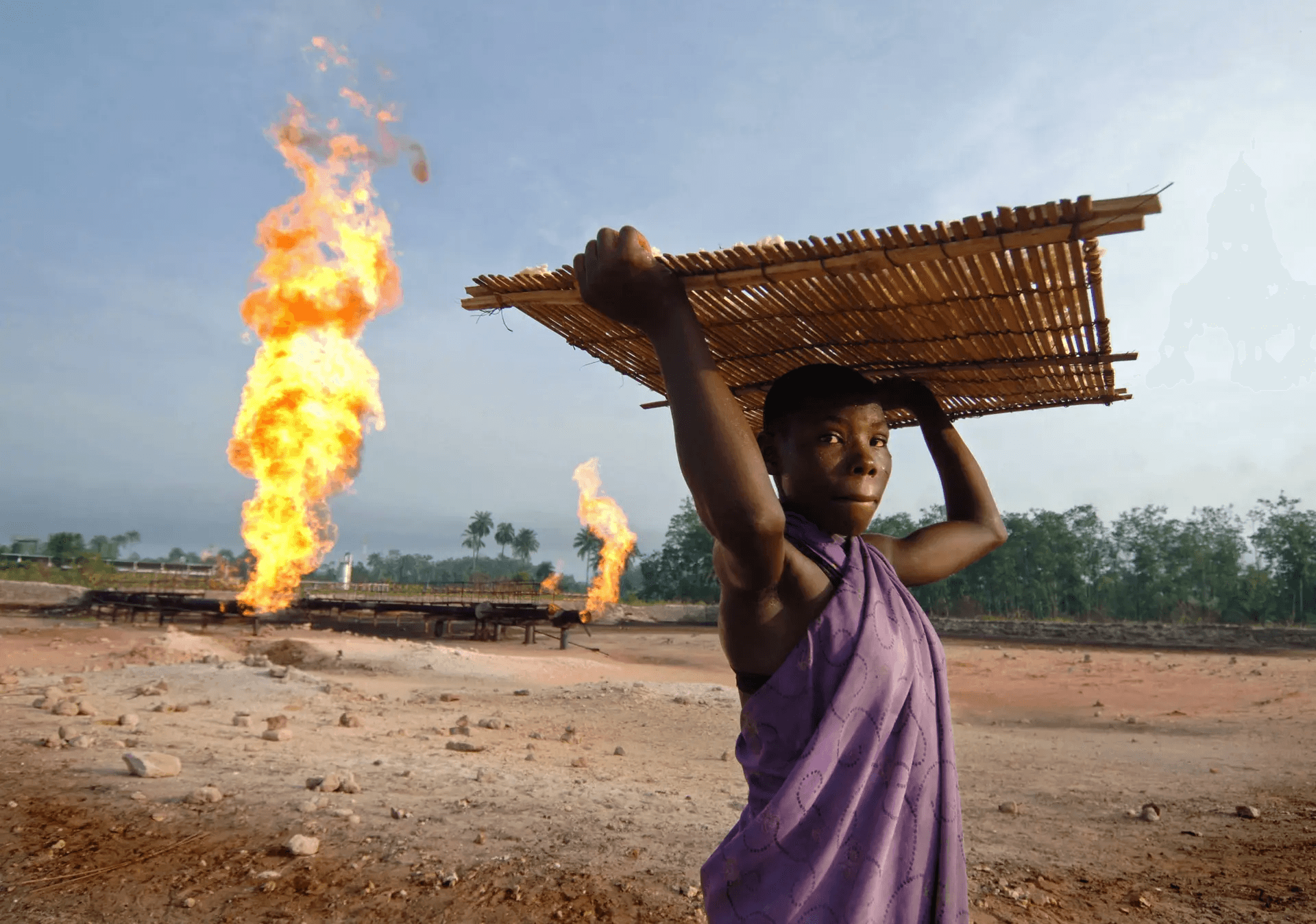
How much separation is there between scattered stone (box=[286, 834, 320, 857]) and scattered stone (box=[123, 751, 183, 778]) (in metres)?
1.92

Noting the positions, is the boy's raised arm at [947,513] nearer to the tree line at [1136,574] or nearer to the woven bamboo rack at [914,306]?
the woven bamboo rack at [914,306]

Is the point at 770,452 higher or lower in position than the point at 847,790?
higher

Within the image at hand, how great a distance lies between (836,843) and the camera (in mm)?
1401

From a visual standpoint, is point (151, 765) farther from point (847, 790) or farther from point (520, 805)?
point (847, 790)

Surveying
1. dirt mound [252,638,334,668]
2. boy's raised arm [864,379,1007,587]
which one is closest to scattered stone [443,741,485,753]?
boy's raised arm [864,379,1007,587]

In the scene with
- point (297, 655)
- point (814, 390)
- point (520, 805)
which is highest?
point (814, 390)

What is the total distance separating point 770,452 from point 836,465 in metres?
0.20

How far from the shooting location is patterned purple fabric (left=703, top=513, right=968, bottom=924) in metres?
1.39

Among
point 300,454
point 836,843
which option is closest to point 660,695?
point 300,454

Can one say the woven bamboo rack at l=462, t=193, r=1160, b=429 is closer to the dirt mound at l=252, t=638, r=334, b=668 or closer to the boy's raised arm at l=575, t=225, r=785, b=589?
the boy's raised arm at l=575, t=225, r=785, b=589

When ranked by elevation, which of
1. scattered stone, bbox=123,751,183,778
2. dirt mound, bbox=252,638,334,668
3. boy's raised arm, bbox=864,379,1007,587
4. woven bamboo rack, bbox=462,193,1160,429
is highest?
woven bamboo rack, bbox=462,193,1160,429

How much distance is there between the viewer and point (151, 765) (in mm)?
5398

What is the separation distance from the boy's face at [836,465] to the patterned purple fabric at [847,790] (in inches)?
7.2

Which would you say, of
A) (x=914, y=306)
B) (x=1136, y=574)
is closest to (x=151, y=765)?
(x=914, y=306)
